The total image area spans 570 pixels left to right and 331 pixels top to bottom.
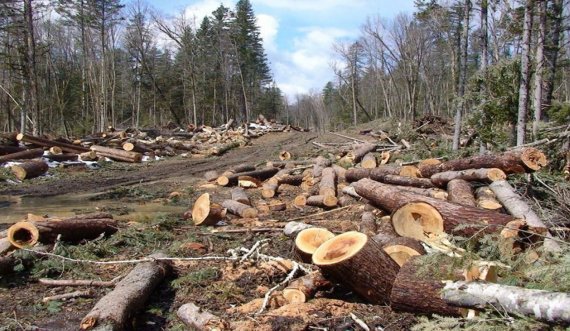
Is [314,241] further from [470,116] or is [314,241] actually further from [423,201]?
[470,116]

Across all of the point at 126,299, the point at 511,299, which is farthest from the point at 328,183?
the point at 511,299

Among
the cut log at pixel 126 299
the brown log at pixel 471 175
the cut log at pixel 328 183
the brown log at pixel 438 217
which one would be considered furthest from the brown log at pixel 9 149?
the brown log at pixel 438 217

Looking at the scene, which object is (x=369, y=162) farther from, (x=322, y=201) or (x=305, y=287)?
(x=305, y=287)

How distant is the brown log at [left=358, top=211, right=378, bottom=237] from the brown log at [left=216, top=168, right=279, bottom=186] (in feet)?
20.8

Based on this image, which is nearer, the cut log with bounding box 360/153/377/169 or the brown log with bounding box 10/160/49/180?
the brown log with bounding box 10/160/49/180

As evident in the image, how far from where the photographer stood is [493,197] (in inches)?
315

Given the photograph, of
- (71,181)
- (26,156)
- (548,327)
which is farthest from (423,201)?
(26,156)

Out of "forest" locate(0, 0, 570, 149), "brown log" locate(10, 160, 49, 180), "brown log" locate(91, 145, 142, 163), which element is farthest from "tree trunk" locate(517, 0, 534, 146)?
"brown log" locate(91, 145, 142, 163)

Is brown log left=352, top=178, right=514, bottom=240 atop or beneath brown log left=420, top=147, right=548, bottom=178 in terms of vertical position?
beneath

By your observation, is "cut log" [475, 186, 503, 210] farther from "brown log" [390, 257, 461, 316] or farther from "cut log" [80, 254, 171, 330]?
"cut log" [80, 254, 171, 330]

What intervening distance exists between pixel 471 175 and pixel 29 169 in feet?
42.9

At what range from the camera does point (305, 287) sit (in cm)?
532

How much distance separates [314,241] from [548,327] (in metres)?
2.99

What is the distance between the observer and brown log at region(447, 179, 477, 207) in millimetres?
7957
